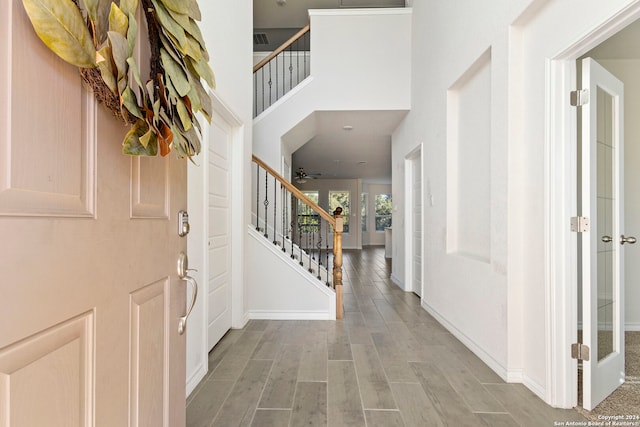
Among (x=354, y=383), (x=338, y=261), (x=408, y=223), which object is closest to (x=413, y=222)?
(x=408, y=223)

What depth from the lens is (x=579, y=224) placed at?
1873mm

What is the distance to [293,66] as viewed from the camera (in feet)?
18.4

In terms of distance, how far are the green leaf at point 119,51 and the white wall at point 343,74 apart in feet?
13.4

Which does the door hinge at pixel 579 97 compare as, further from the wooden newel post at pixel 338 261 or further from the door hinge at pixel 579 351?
the wooden newel post at pixel 338 261

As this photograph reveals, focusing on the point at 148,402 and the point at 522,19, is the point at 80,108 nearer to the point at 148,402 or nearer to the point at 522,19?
the point at 148,402

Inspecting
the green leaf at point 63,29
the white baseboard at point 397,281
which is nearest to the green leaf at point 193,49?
the green leaf at point 63,29

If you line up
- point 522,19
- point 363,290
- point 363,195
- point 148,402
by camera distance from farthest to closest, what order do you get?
point 363,195
point 363,290
point 522,19
point 148,402

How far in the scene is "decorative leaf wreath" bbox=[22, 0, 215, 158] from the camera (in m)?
0.56

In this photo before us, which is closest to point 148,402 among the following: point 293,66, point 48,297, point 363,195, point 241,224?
point 48,297

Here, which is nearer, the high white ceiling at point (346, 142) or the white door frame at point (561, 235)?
the white door frame at point (561, 235)

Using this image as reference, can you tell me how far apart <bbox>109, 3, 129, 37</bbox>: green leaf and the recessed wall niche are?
8.67ft

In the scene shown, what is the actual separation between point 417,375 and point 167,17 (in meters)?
2.44

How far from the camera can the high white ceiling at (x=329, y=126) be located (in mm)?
5086

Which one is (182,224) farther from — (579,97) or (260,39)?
(260,39)
